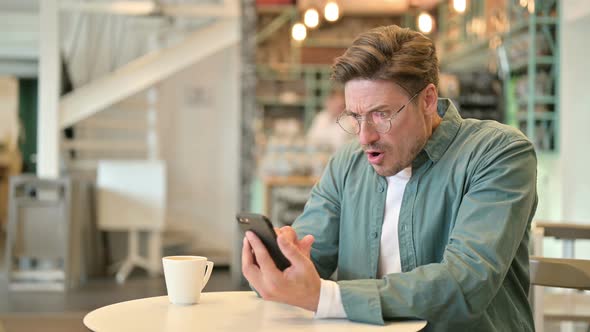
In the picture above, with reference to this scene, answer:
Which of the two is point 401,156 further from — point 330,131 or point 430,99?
point 330,131

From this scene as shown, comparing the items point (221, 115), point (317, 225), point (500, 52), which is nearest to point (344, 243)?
point (317, 225)

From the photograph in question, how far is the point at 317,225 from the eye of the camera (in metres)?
1.97

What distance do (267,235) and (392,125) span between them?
17.2 inches

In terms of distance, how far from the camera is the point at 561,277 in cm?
192

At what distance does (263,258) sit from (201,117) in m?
8.30

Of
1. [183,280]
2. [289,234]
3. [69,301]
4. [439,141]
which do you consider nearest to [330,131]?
[69,301]

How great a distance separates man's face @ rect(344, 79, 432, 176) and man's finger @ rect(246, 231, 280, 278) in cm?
→ 39

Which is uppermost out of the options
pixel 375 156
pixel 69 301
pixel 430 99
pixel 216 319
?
pixel 430 99

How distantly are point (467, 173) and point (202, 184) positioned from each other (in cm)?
817

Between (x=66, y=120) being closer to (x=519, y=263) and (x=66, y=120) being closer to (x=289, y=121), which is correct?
(x=289, y=121)

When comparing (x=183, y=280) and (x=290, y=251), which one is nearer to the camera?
(x=290, y=251)

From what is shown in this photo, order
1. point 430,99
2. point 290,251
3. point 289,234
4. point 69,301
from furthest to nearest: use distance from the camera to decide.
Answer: point 69,301
point 430,99
point 289,234
point 290,251

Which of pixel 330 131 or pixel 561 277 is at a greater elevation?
pixel 330 131

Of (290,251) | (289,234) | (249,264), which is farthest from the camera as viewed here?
(289,234)
